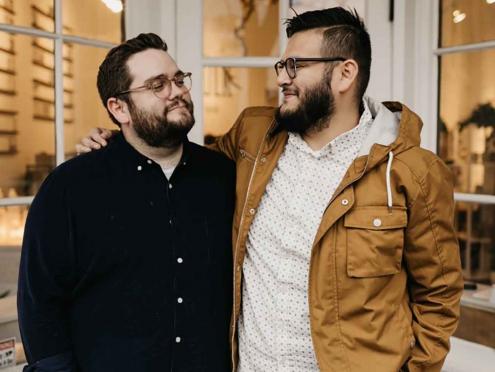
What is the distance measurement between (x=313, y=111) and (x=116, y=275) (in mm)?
679

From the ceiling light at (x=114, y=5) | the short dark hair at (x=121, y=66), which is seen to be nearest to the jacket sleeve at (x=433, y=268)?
the short dark hair at (x=121, y=66)

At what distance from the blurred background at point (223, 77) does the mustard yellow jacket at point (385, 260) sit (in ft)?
2.44

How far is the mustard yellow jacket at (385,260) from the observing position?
1.55m

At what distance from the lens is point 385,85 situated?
2426 millimetres

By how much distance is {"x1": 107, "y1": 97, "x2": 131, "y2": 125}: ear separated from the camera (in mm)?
1729

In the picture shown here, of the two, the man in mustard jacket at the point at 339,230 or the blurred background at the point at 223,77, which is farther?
the blurred background at the point at 223,77

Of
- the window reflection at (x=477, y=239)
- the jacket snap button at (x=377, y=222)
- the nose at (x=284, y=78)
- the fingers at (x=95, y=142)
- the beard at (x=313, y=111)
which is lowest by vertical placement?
the window reflection at (x=477, y=239)

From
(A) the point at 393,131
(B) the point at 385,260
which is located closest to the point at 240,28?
(A) the point at 393,131

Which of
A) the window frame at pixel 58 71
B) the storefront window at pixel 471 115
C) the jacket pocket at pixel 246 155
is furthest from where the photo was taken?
the storefront window at pixel 471 115

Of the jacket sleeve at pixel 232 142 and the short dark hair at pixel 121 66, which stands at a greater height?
the short dark hair at pixel 121 66

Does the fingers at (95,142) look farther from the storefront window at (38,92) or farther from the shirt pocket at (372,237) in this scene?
the shirt pocket at (372,237)

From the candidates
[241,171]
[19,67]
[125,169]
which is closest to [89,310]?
[125,169]

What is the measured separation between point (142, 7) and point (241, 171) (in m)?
1.02

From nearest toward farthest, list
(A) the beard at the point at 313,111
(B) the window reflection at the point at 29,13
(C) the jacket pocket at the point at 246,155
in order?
(A) the beard at the point at 313,111
(C) the jacket pocket at the point at 246,155
(B) the window reflection at the point at 29,13
